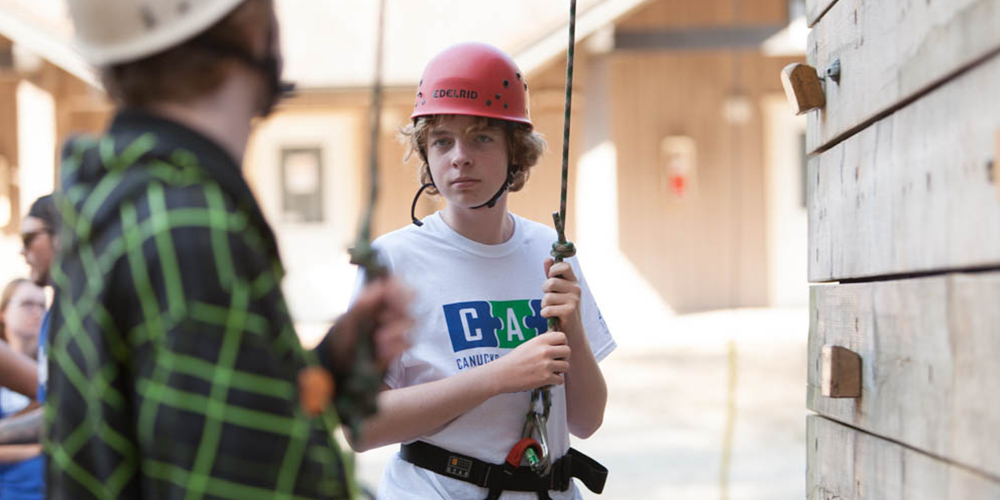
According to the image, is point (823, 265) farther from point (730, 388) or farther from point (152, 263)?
point (730, 388)

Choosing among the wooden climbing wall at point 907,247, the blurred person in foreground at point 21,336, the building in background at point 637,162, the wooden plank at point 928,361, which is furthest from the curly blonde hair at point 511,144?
the building in background at point 637,162

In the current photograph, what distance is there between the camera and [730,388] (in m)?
10.8

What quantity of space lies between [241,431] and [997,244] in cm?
107

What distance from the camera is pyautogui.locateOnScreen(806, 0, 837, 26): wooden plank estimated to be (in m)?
2.66

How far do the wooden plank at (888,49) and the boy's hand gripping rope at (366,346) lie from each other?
0.89 metres

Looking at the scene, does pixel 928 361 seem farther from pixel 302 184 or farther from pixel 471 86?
pixel 302 184

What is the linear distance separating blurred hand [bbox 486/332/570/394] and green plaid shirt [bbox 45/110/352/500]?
116 cm

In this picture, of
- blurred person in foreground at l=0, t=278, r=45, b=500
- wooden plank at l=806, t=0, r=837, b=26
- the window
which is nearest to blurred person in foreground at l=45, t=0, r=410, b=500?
wooden plank at l=806, t=0, r=837, b=26

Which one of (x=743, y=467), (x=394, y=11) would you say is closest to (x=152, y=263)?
(x=743, y=467)

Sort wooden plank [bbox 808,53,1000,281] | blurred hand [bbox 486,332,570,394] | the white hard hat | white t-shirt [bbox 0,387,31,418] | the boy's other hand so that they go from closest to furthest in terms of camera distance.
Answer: the white hard hat < wooden plank [bbox 808,53,1000,281] < blurred hand [bbox 486,332,570,394] < the boy's other hand < white t-shirt [bbox 0,387,31,418]

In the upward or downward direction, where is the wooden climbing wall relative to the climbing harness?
upward

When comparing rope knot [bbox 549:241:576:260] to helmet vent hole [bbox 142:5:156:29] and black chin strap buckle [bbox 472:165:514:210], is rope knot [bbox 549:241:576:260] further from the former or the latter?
helmet vent hole [bbox 142:5:156:29]

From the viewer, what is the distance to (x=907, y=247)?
2025 mm

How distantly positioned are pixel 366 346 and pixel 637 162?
41.7ft
